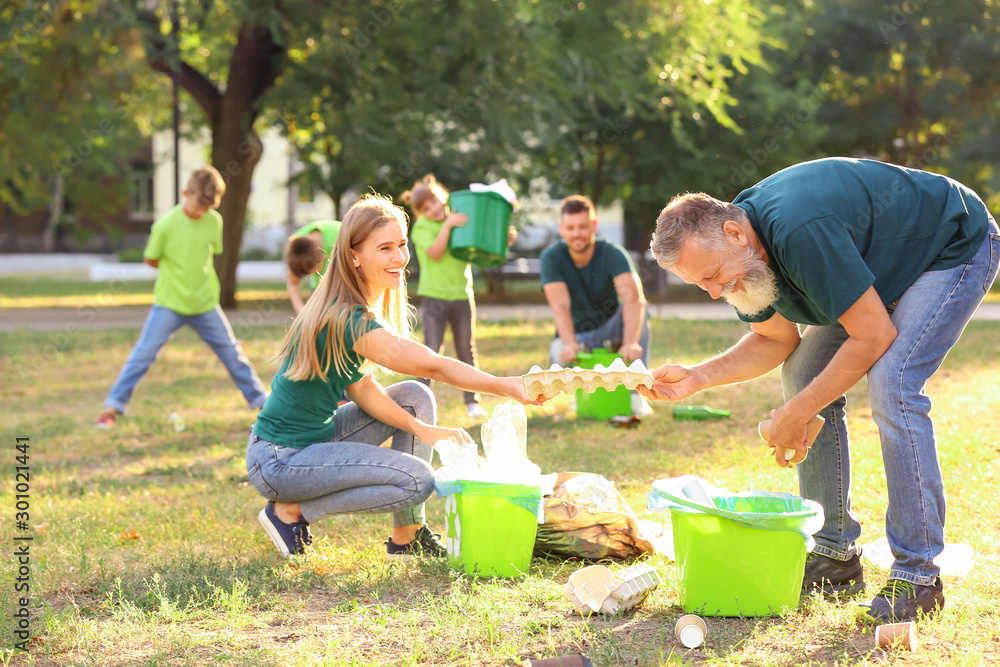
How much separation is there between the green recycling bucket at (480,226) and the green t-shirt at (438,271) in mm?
92

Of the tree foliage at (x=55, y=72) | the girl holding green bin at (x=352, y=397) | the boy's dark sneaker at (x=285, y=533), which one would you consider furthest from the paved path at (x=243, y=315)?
the girl holding green bin at (x=352, y=397)

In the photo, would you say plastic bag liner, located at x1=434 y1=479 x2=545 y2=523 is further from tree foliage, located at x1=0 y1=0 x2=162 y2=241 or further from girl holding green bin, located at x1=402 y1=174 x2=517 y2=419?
tree foliage, located at x1=0 y1=0 x2=162 y2=241

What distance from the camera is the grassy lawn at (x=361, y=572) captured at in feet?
9.78

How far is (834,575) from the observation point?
3428 mm

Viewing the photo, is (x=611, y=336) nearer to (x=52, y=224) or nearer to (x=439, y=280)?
(x=439, y=280)

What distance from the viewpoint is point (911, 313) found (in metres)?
3.04

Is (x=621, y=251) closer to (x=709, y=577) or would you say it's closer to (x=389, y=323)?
(x=389, y=323)

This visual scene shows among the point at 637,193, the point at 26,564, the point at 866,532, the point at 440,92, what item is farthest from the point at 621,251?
the point at 637,193

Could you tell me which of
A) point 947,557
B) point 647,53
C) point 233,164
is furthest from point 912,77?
point 947,557

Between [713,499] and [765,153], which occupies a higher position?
[765,153]

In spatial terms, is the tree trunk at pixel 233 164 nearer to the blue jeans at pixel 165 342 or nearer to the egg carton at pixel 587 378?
the blue jeans at pixel 165 342

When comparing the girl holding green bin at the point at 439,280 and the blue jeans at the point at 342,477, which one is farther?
the girl holding green bin at the point at 439,280

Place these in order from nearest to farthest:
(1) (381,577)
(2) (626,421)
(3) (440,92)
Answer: (1) (381,577)
(2) (626,421)
(3) (440,92)

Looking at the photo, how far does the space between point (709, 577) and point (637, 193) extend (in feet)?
56.4
